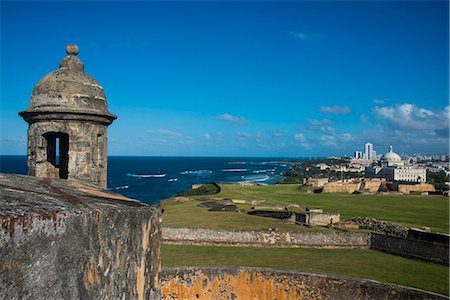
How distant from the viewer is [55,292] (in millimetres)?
2920

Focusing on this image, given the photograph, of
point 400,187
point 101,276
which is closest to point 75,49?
point 101,276

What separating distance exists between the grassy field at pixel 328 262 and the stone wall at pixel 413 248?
0.34 metres

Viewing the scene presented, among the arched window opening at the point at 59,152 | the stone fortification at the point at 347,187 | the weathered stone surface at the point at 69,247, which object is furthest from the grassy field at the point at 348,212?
the weathered stone surface at the point at 69,247

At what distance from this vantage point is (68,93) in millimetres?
7406

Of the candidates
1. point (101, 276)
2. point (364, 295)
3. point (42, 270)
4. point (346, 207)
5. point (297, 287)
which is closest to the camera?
point (42, 270)

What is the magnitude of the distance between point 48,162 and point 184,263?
748cm

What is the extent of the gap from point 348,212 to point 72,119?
25748 millimetres

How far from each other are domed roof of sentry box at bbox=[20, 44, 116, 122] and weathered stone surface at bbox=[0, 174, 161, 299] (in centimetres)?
337

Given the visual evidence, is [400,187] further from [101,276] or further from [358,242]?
[101,276]

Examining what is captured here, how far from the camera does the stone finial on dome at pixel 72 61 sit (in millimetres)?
7698

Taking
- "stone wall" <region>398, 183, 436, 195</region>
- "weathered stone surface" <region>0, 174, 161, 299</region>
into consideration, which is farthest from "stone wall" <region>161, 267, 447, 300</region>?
"stone wall" <region>398, 183, 436, 195</region>

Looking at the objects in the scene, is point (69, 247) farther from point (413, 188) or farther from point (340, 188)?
point (413, 188)

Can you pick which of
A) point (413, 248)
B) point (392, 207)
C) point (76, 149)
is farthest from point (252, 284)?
point (392, 207)

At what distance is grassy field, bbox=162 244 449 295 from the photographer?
42.0ft
